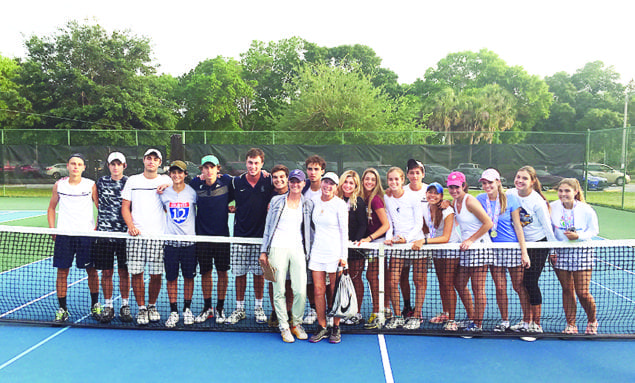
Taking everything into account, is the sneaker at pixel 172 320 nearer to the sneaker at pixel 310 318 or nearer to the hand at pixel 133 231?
the hand at pixel 133 231

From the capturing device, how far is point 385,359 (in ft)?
13.5

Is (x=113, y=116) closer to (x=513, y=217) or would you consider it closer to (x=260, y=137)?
(x=260, y=137)

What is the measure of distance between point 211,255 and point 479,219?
271cm

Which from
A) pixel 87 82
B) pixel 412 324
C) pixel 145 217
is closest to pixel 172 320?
pixel 145 217

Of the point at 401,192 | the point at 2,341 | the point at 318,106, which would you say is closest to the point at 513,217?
the point at 401,192

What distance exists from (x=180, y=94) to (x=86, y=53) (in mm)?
15174

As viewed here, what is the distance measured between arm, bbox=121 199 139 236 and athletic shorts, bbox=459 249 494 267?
10.9 ft

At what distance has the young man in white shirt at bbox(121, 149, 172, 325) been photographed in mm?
4863

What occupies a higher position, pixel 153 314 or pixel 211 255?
pixel 211 255

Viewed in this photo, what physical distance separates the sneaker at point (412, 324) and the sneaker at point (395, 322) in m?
0.05

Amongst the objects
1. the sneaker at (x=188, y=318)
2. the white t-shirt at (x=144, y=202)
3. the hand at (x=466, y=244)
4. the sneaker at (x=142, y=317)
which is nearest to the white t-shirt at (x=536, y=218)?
the hand at (x=466, y=244)

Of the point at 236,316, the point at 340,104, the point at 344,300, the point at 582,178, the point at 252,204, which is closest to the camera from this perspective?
the point at 344,300

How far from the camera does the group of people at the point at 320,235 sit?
447cm

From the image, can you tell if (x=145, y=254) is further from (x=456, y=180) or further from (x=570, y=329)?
(x=570, y=329)
